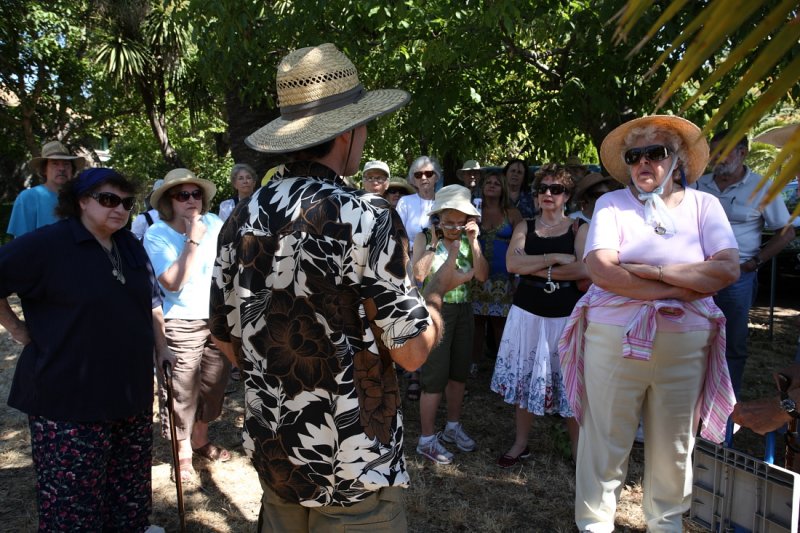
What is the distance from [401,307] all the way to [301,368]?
1.11 feet

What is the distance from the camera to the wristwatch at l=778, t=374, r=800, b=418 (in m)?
2.37

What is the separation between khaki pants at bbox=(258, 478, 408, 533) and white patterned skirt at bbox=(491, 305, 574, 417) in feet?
8.00

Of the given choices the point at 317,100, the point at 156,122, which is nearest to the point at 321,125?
the point at 317,100

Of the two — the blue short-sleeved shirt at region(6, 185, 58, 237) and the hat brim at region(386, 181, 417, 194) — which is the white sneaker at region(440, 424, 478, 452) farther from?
the blue short-sleeved shirt at region(6, 185, 58, 237)

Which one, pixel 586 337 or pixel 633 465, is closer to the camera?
pixel 586 337

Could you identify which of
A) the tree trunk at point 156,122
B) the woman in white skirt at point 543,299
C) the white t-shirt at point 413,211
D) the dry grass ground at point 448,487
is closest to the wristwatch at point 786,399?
the dry grass ground at point 448,487

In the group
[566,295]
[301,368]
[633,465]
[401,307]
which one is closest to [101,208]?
[301,368]

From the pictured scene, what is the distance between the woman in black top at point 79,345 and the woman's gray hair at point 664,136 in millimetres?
2461

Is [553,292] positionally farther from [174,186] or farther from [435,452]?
[174,186]

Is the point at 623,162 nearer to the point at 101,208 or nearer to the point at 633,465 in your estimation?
the point at 633,465

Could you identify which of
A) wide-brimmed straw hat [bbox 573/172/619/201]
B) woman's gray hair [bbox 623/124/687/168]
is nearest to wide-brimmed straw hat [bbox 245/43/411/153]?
woman's gray hair [bbox 623/124/687/168]

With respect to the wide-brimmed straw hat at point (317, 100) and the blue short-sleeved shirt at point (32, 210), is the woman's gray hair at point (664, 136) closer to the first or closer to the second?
the wide-brimmed straw hat at point (317, 100)

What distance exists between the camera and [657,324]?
2979mm

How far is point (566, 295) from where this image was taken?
423 cm
